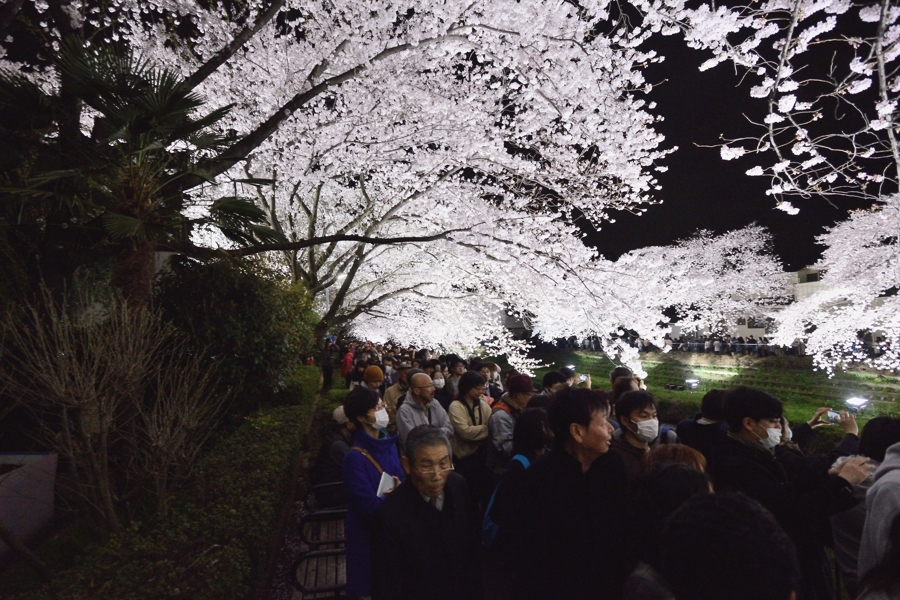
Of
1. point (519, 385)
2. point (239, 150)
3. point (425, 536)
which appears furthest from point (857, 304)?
point (425, 536)

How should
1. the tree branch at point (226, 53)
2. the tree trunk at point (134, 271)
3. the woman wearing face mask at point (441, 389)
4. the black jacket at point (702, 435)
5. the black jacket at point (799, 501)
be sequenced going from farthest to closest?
the woman wearing face mask at point (441, 389) → the tree branch at point (226, 53) → the tree trunk at point (134, 271) → the black jacket at point (702, 435) → the black jacket at point (799, 501)

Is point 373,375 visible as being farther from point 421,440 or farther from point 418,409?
point 421,440

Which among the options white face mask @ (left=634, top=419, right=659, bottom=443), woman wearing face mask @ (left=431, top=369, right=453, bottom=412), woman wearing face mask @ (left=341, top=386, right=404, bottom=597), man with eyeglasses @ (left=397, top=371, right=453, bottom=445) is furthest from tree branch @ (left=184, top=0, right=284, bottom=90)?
white face mask @ (left=634, top=419, right=659, bottom=443)

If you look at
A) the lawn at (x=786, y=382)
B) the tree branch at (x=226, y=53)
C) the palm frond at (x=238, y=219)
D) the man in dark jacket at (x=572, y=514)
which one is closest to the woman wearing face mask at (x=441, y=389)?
the palm frond at (x=238, y=219)

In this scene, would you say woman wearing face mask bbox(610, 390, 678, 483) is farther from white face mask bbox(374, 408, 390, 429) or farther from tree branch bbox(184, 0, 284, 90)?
tree branch bbox(184, 0, 284, 90)

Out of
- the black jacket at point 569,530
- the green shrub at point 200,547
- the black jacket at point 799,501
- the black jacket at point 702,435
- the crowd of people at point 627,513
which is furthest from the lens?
the black jacket at point 702,435

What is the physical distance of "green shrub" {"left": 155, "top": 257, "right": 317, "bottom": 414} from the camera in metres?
6.25

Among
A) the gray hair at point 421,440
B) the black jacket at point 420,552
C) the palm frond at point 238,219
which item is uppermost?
the palm frond at point 238,219

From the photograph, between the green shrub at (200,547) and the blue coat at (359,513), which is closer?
the green shrub at (200,547)

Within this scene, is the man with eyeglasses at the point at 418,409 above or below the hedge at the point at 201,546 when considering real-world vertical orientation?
above

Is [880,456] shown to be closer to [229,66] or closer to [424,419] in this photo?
[424,419]

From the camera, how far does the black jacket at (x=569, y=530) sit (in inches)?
79.4

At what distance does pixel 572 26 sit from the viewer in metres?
7.03

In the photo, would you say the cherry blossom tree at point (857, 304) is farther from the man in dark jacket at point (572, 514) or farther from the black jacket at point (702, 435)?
the man in dark jacket at point (572, 514)
